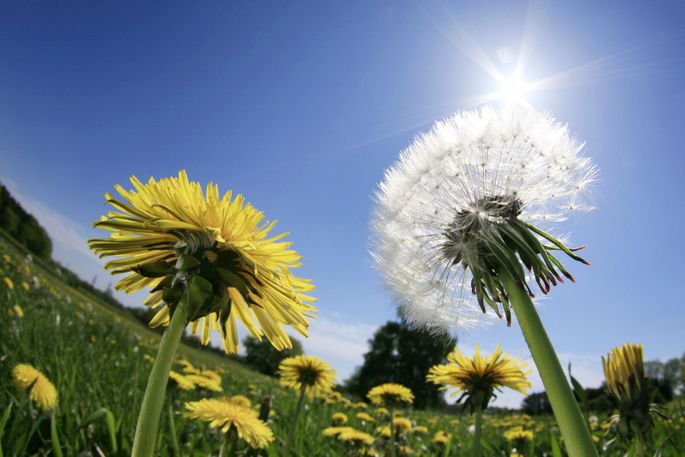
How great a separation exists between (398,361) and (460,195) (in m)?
38.5

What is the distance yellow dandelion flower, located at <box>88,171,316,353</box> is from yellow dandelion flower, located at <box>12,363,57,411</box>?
3.93ft

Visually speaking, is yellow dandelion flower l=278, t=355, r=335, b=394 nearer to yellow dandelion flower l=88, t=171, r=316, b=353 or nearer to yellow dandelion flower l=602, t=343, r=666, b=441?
yellow dandelion flower l=602, t=343, r=666, b=441

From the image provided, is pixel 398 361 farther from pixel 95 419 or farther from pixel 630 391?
pixel 95 419

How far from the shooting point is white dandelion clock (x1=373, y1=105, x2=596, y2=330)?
1.75 metres

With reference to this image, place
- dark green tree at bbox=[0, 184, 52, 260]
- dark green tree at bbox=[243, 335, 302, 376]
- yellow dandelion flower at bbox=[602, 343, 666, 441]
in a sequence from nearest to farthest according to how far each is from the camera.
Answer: yellow dandelion flower at bbox=[602, 343, 666, 441] → dark green tree at bbox=[0, 184, 52, 260] → dark green tree at bbox=[243, 335, 302, 376]

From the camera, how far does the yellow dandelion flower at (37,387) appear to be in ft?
5.88

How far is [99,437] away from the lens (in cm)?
172

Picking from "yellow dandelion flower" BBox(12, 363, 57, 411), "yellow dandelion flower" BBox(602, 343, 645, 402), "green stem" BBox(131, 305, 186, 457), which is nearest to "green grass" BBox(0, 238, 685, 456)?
"yellow dandelion flower" BBox(12, 363, 57, 411)

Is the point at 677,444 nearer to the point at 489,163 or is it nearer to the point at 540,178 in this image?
the point at 540,178

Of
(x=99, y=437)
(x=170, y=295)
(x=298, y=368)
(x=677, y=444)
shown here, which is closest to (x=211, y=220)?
(x=170, y=295)

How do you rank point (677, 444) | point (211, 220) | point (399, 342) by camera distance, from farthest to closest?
point (399, 342) < point (677, 444) < point (211, 220)

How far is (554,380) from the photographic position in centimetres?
97

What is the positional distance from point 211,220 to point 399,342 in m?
39.9

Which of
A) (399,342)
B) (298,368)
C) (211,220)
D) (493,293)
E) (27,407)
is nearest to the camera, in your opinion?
(211,220)
